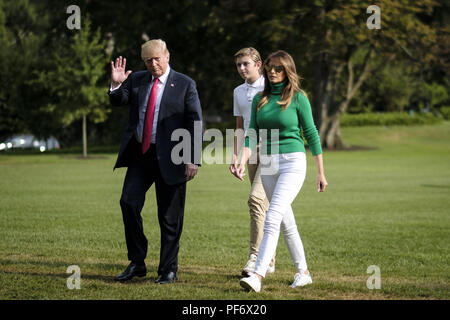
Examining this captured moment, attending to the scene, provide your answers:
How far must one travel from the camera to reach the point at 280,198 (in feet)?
19.5

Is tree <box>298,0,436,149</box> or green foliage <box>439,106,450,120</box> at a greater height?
tree <box>298,0,436,149</box>

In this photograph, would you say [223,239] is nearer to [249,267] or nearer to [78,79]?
[249,267]

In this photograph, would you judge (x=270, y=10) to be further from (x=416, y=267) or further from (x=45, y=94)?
(x=416, y=267)

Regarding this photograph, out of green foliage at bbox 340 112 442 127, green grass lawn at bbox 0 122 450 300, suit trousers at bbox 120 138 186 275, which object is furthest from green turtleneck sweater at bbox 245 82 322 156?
green foliage at bbox 340 112 442 127

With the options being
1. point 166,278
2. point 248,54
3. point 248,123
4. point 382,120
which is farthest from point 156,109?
point 382,120

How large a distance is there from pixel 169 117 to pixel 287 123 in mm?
1252

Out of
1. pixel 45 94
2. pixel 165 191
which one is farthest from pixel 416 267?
pixel 45 94

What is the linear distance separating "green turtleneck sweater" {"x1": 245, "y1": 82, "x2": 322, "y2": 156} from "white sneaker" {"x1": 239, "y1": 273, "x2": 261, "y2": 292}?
1198mm

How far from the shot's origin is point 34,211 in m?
13.1

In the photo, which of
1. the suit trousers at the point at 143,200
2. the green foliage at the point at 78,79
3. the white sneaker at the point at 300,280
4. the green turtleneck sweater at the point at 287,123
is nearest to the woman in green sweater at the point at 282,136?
the green turtleneck sweater at the point at 287,123

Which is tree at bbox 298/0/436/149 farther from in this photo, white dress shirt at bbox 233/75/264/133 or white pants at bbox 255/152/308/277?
white pants at bbox 255/152/308/277

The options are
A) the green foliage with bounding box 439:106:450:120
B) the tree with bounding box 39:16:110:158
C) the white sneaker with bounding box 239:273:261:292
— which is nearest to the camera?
the white sneaker with bounding box 239:273:261:292

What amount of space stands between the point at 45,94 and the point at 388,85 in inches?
1450

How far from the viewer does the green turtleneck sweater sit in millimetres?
5977
